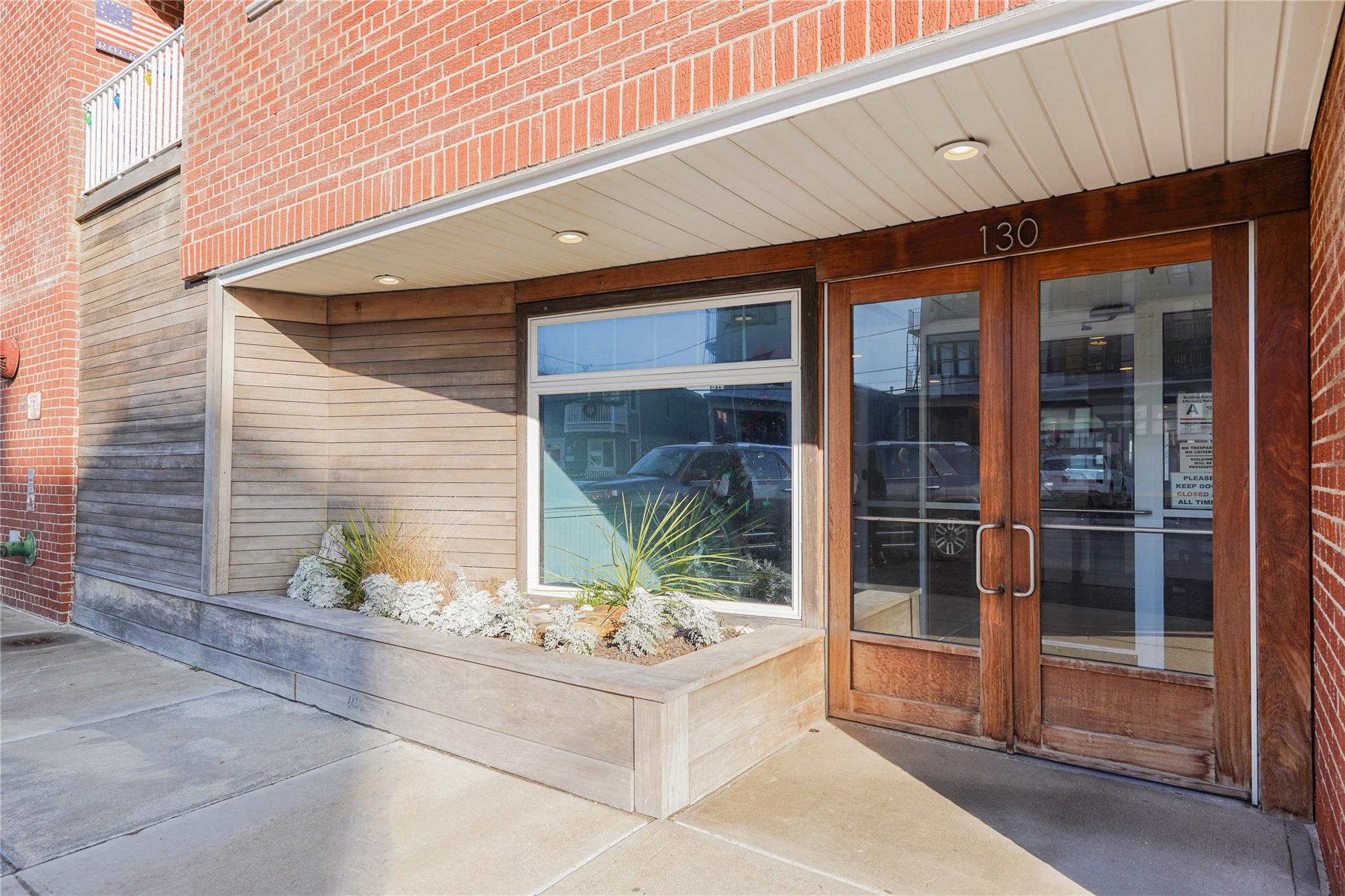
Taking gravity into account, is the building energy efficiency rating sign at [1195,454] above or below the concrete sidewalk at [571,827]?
above

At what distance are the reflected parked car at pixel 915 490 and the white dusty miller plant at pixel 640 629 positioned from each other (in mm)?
1185

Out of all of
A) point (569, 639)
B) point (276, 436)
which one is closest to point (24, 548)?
point (276, 436)

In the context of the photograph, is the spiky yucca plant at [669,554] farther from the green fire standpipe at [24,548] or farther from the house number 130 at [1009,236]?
the green fire standpipe at [24,548]

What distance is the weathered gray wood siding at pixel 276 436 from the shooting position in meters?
5.52

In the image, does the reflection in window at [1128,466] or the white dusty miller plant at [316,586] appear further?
the white dusty miller plant at [316,586]

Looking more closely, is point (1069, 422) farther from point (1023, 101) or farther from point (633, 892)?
point (633, 892)

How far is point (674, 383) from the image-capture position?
4.89m

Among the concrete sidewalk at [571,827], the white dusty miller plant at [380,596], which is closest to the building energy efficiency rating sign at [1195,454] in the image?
the concrete sidewalk at [571,827]

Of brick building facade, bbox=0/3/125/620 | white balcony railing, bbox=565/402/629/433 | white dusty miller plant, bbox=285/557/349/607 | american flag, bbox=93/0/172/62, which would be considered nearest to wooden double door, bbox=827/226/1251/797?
white balcony railing, bbox=565/402/629/433

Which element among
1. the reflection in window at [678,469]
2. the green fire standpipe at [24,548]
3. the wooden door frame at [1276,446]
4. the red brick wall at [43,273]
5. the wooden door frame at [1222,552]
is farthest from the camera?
the green fire standpipe at [24,548]

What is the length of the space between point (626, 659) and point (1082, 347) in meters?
2.56

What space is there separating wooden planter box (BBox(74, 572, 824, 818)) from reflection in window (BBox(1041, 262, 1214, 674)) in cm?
131

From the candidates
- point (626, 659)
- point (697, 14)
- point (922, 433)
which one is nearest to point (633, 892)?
point (626, 659)

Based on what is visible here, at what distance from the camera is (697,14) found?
301 cm
